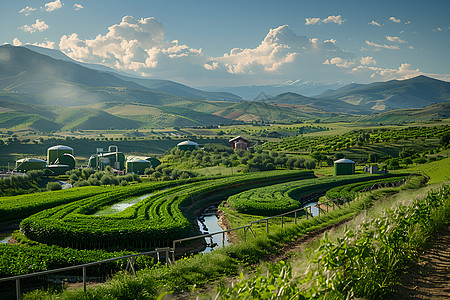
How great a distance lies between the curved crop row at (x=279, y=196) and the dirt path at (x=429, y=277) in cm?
1831

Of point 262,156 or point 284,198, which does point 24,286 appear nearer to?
point 284,198

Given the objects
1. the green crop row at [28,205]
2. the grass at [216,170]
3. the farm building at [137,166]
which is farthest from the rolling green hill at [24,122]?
the green crop row at [28,205]

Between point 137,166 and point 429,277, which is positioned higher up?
point 429,277

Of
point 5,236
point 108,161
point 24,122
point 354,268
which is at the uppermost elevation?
point 24,122

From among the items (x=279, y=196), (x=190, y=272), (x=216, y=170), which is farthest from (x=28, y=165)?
(x=190, y=272)

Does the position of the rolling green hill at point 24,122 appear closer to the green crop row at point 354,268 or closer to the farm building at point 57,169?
the farm building at point 57,169

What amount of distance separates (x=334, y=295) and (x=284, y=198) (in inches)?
1077

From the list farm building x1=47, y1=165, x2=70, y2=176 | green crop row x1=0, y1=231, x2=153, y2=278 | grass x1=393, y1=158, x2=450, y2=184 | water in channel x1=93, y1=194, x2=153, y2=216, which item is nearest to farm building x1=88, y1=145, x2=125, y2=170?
farm building x1=47, y1=165, x2=70, y2=176

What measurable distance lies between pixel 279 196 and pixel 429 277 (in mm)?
24895

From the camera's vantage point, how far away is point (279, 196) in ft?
111

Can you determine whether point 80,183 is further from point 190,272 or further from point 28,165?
point 190,272

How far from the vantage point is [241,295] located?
5.04 metres

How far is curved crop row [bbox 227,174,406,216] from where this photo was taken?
29219mm

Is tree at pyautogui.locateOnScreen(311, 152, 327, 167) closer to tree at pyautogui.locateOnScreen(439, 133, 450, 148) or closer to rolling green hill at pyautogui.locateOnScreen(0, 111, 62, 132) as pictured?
tree at pyautogui.locateOnScreen(439, 133, 450, 148)
